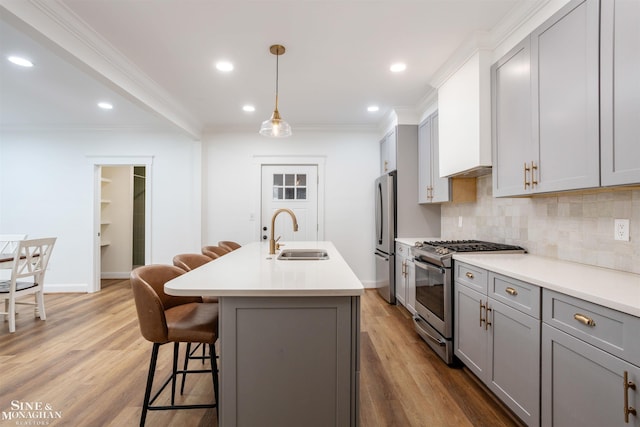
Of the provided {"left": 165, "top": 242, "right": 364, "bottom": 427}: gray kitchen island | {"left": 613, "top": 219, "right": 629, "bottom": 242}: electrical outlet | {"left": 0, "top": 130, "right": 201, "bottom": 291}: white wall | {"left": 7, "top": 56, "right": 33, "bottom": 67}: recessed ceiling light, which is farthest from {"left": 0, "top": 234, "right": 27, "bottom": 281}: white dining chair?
{"left": 613, "top": 219, "right": 629, "bottom": 242}: electrical outlet

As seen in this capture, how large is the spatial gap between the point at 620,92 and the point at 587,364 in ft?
3.98

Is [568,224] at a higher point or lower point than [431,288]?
higher

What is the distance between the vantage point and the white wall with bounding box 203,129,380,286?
473 cm

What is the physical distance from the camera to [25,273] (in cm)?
320

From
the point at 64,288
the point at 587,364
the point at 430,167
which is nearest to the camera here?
the point at 587,364

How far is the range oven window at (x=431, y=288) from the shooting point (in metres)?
2.40

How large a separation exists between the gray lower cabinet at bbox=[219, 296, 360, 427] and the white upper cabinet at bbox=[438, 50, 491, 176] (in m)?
1.83

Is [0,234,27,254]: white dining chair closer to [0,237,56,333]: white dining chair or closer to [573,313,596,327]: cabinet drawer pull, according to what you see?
[0,237,56,333]: white dining chair

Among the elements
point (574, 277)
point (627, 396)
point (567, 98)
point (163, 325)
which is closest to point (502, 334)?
point (574, 277)

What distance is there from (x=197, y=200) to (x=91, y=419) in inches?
129

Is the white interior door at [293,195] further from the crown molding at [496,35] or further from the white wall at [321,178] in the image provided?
the crown molding at [496,35]

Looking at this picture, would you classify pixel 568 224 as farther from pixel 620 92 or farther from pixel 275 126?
pixel 275 126

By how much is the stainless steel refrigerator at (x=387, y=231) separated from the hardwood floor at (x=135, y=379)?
0.64 meters

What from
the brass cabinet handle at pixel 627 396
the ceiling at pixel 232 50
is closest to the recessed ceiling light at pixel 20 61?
the ceiling at pixel 232 50
